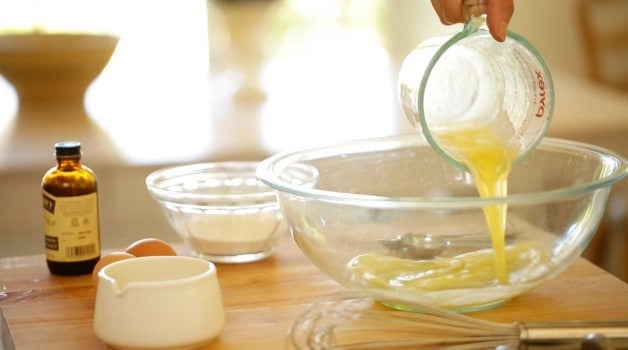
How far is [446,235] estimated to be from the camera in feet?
3.04

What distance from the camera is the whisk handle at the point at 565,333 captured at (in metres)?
0.74

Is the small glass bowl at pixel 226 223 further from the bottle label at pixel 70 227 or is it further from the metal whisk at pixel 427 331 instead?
the metal whisk at pixel 427 331

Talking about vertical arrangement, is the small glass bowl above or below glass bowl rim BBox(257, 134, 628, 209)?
below

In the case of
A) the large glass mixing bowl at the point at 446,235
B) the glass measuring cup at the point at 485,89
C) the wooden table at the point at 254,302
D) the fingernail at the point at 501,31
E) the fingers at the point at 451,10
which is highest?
the fingers at the point at 451,10

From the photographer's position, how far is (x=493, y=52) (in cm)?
92

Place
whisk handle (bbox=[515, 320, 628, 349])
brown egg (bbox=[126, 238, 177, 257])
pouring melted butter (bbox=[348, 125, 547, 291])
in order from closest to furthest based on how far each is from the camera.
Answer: whisk handle (bbox=[515, 320, 628, 349]) → pouring melted butter (bbox=[348, 125, 547, 291]) → brown egg (bbox=[126, 238, 177, 257])

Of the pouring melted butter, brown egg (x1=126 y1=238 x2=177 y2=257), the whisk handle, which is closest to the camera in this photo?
the whisk handle

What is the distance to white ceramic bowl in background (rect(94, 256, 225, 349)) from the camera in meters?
0.78

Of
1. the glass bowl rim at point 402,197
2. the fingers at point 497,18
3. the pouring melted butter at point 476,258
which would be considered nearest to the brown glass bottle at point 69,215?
the glass bowl rim at point 402,197

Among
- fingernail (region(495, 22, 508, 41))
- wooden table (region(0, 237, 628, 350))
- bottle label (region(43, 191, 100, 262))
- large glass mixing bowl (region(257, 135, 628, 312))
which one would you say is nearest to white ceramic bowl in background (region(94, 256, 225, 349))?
wooden table (region(0, 237, 628, 350))

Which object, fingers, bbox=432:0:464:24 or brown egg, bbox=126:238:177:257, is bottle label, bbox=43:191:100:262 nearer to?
brown egg, bbox=126:238:177:257

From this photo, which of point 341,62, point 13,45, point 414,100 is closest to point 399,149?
point 414,100

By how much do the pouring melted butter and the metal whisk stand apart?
3 cm

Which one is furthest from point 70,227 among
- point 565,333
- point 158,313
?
point 565,333
